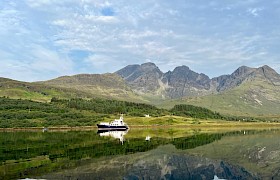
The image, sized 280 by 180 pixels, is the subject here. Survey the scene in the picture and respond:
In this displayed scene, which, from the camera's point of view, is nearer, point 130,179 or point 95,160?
point 130,179

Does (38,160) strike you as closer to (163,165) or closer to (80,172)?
(80,172)

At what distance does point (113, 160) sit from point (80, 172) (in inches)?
520

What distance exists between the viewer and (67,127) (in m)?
182

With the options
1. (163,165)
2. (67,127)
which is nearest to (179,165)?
(163,165)

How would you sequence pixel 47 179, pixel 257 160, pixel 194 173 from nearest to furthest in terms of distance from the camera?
pixel 47 179 → pixel 194 173 → pixel 257 160

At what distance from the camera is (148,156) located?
212 feet

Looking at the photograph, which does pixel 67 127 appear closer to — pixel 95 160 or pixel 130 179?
pixel 95 160

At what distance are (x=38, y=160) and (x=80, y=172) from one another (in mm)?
11821

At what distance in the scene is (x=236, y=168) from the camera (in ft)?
172

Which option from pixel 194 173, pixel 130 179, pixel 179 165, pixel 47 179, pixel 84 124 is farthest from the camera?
pixel 84 124

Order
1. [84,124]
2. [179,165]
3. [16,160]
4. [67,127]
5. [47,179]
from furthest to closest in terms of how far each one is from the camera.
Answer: [84,124] < [67,127] < [179,165] < [16,160] < [47,179]

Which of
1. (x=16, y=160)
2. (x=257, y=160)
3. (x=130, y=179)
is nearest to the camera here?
(x=130, y=179)

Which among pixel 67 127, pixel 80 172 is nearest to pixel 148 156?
pixel 80 172

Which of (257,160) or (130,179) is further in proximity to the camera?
(257,160)
